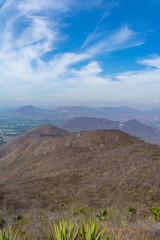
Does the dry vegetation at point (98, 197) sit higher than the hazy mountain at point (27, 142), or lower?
higher

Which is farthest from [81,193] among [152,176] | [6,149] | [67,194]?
[6,149]

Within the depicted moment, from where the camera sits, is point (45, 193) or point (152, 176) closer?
point (152, 176)

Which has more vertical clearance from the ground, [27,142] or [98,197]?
[98,197]

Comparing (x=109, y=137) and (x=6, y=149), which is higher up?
(x=109, y=137)

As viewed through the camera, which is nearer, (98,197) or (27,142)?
(98,197)

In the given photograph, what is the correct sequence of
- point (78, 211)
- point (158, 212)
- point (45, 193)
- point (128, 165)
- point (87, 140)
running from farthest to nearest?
point (87, 140) < point (128, 165) < point (45, 193) < point (78, 211) < point (158, 212)

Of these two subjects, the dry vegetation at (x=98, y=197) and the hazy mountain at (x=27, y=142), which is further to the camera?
the hazy mountain at (x=27, y=142)

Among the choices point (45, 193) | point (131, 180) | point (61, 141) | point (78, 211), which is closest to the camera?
point (78, 211)

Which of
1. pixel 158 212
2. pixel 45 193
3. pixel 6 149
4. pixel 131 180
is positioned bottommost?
pixel 6 149

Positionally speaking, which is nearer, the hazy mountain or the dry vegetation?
the dry vegetation

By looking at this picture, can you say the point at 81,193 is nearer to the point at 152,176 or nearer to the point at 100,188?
the point at 100,188

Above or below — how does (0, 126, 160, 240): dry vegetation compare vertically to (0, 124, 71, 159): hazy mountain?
above
